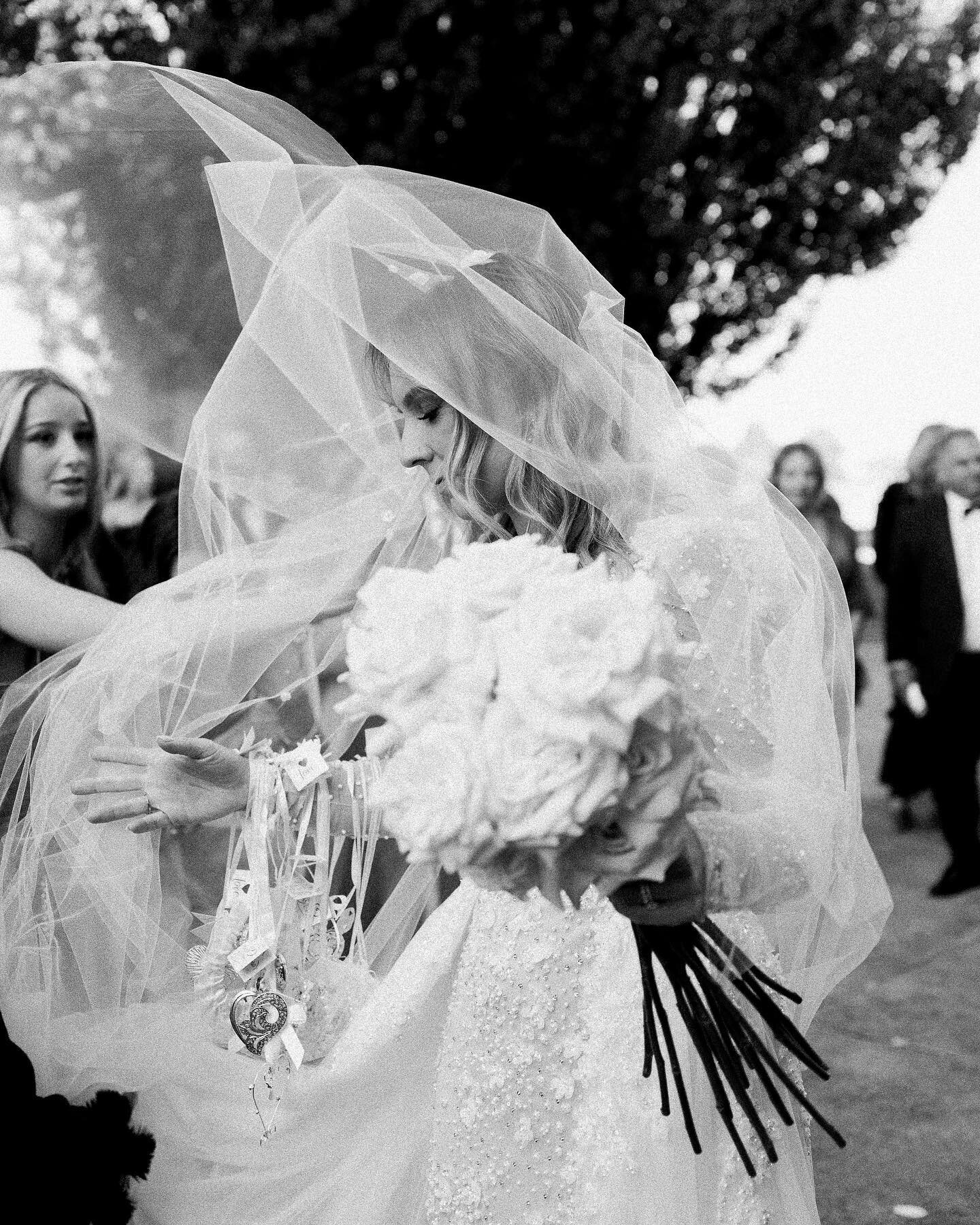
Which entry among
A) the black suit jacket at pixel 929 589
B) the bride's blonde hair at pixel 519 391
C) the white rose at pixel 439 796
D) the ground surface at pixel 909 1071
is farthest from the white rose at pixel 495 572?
the black suit jacket at pixel 929 589

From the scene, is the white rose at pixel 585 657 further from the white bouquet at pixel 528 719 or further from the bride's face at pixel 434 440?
the bride's face at pixel 434 440

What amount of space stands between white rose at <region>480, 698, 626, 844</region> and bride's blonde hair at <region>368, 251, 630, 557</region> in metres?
0.79

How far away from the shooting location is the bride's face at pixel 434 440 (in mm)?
2115

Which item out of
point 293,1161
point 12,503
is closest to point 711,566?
point 293,1161

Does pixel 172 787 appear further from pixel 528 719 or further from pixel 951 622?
pixel 951 622

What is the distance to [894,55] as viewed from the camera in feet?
40.7

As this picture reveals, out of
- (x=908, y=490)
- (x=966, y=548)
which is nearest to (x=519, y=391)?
(x=966, y=548)

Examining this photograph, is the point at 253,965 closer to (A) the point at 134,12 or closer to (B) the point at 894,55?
(A) the point at 134,12

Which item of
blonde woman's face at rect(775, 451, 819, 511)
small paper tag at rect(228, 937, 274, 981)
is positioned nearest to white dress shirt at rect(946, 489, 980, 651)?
blonde woman's face at rect(775, 451, 819, 511)

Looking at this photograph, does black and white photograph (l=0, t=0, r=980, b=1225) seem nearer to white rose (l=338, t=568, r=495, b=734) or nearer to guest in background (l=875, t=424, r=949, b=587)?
white rose (l=338, t=568, r=495, b=734)

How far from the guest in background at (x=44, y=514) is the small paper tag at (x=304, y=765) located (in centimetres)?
87

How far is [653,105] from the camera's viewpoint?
458 inches

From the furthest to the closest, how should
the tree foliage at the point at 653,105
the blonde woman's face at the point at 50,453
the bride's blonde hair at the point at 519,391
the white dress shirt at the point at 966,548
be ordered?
1. the tree foliage at the point at 653,105
2. the white dress shirt at the point at 966,548
3. the blonde woman's face at the point at 50,453
4. the bride's blonde hair at the point at 519,391

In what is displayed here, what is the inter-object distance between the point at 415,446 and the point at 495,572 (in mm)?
681
